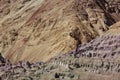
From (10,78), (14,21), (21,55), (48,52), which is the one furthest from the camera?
(14,21)

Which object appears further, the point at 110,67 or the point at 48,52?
the point at 48,52

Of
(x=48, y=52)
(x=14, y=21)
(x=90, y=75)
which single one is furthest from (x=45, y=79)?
(x=14, y=21)

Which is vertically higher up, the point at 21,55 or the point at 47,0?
the point at 47,0

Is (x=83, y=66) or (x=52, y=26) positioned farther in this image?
(x=52, y=26)

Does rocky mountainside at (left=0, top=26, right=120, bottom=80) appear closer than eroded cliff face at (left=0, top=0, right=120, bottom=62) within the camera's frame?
Yes

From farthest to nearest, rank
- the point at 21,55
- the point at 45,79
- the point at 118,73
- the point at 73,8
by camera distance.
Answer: the point at 73,8, the point at 21,55, the point at 45,79, the point at 118,73

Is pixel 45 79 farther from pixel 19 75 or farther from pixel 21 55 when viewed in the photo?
pixel 21 55

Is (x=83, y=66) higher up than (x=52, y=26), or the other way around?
(x=83, y=66)

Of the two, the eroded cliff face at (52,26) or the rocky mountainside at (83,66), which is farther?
the eroded cliff face at (52,26)
